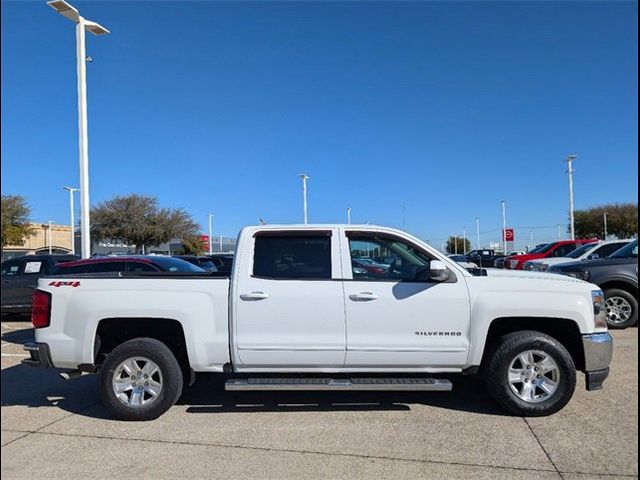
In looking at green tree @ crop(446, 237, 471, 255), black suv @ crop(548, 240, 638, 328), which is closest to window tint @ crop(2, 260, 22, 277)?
black suv @ crop(548, 240, 638, 328)

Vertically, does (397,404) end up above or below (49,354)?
below

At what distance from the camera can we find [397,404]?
17.7 ft

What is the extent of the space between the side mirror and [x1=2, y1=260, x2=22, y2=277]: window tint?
429 inches

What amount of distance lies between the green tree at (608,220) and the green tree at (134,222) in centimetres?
3957

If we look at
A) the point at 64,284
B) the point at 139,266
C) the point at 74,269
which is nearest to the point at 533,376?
the point at 64,284

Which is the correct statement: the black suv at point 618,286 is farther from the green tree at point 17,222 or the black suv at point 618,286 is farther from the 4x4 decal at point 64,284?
the green tree at point 17,222

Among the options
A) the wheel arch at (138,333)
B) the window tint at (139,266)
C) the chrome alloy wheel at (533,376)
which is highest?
the window tint at (139,266)

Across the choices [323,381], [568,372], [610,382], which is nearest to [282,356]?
[323,381]

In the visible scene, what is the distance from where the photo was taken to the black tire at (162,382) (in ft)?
16.5

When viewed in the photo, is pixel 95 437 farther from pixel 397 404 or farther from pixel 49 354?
pixel 397 404

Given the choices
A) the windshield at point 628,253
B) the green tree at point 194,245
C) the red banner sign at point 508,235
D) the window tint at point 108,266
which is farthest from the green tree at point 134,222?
the windshield at point 628,253

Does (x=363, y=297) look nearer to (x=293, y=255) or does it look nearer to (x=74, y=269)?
(x=293, y=255)

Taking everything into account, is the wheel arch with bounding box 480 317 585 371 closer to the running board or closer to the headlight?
the headlight

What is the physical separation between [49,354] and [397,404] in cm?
356
